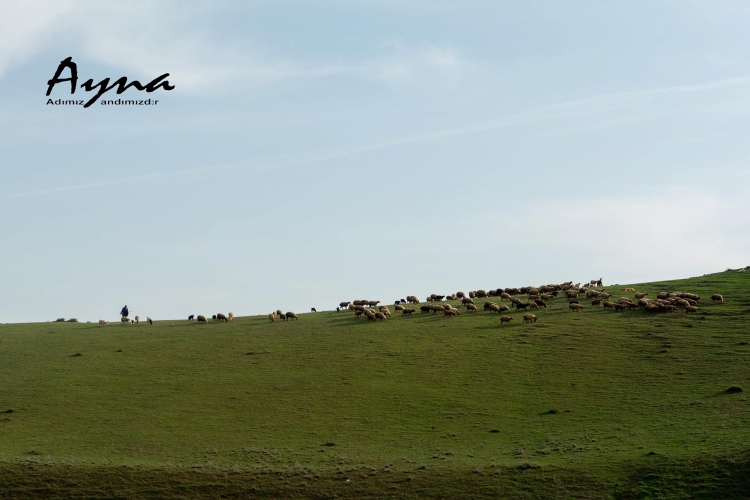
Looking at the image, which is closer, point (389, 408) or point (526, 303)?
point (389, 408)

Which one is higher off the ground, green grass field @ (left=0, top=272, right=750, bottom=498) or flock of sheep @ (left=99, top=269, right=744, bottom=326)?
flock of sheep @ (left=99, top=269, right=744, bottom=326)

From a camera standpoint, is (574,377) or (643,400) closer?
(643,400)

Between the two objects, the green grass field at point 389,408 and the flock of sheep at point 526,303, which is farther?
the flock of sheep at point 526,303

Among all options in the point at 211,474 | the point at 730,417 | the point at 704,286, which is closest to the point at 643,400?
the point at 730,417

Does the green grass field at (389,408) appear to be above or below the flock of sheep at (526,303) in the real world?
below

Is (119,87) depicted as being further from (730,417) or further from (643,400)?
(730,417)

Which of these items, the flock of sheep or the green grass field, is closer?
the green grass field

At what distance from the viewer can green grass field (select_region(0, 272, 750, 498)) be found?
33.0 m

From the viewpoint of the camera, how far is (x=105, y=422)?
4084 centimetres

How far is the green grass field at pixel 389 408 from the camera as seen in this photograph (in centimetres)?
3300

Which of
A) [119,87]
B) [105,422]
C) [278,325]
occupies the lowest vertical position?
[105,422]

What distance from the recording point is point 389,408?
42.1 metres

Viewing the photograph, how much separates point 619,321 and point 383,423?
22.9 meters

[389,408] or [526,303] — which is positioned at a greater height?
[526,303]
